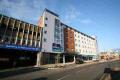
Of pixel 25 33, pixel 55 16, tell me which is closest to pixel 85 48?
pixel 55 16

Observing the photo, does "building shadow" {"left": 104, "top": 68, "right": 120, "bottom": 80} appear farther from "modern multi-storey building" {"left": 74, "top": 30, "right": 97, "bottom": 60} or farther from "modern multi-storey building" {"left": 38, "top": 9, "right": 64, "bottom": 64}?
"modern multi-storey building" {"left": 74, "top": 30, "right": 97, "bottom": 60}

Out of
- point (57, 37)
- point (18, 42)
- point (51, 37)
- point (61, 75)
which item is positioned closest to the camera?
point (61, 75)

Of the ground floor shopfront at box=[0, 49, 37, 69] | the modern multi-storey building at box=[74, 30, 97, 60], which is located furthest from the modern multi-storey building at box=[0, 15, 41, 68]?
the modern multi-storey building at box=[74, 30, 97, 60]

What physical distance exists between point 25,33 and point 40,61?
994 cm

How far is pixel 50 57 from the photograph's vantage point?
42406 millimetres

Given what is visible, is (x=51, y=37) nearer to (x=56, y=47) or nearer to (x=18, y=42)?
(x=56, y=47)

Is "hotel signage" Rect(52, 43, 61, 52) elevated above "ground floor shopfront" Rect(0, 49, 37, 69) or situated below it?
above

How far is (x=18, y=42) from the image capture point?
33500 mm

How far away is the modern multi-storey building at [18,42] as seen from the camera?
101ft

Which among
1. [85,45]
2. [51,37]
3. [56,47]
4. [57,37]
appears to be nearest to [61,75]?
[51,37]

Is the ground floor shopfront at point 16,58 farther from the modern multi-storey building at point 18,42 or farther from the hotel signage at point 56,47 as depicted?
the hotel signage at point 56,47

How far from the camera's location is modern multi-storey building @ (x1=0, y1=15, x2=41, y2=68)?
30875 millimetres

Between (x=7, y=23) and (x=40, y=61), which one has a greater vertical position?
(x=7, y=23)

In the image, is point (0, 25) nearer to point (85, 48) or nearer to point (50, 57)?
point (50, 57)
